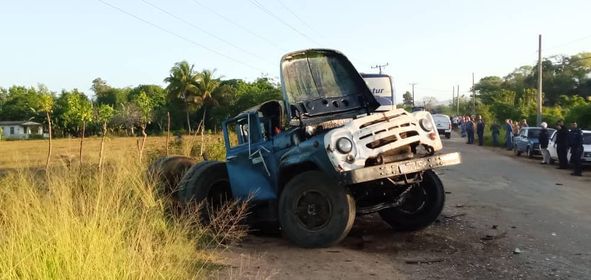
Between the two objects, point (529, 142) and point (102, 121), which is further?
point (529, 142)

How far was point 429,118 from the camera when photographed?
7.94 m

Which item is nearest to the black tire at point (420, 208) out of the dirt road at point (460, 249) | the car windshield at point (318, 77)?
the dirt road at point (460, 249)

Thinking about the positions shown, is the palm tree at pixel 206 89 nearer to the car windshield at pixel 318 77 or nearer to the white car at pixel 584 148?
the white car at pixel 584 148

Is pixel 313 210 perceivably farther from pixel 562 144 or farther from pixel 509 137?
pixel 509 137

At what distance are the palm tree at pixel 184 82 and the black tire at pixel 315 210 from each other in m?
67.2

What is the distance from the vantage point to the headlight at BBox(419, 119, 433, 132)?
7.84 meters

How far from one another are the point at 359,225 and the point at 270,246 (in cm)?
201

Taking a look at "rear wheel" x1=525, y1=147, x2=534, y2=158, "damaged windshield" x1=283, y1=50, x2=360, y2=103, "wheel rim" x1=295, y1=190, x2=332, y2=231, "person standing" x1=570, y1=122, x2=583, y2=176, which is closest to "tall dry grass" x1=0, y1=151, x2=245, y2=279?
"wheel rim" x1=295, y1=190, x2=332, y2=231

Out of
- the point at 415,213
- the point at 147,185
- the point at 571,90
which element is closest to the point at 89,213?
the point at 147,185

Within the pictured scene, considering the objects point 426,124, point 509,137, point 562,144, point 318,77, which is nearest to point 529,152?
point 509,137

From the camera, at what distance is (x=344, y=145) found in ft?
22.9

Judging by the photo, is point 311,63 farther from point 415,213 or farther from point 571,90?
point 571,90

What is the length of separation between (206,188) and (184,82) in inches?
2653

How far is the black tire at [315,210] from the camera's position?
714cm
